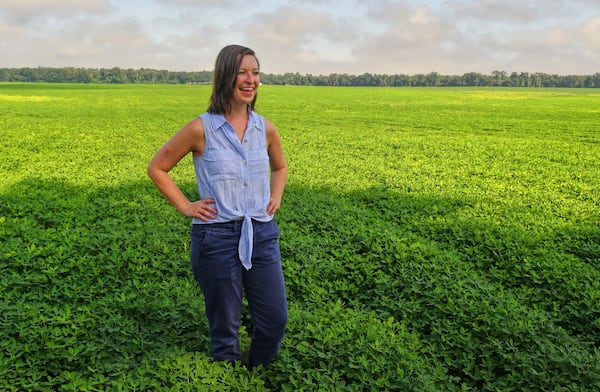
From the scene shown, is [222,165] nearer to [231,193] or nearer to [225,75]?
[231,193]

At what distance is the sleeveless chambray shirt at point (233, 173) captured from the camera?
3.31 meters

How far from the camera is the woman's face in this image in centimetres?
326

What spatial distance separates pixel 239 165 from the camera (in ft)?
11.0

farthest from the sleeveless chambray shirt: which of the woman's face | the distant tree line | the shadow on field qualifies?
the distant tree line

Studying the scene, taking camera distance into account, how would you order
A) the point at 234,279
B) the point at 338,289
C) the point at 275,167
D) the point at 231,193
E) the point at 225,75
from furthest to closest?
the point at 338,289 < the point at 275,167 < the point at 234,279 < the point at 231,193 < the point at 225,75

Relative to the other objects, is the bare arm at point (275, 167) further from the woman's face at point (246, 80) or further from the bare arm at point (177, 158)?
the bare arm at point (177, 158)

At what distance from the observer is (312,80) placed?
146125 mm

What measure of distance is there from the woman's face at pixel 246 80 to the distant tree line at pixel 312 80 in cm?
13307

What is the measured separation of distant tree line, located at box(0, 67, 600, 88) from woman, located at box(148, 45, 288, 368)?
133068 mm

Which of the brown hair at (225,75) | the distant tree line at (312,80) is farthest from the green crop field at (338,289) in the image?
the distant tree line at (312,80)

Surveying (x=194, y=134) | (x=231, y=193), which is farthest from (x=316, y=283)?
(x=194, y=134)

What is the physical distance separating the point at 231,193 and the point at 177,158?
44 cm

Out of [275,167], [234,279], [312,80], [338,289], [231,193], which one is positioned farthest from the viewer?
[312,80]

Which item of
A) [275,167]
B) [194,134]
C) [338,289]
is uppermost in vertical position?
[194,134]
